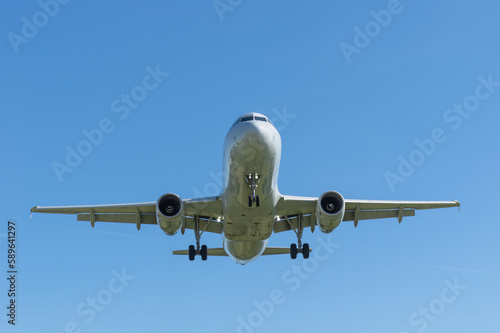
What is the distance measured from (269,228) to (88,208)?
881 cm

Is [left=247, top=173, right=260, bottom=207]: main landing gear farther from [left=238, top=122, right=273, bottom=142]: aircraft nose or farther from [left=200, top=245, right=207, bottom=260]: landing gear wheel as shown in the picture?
[left=200, top=245, right=207, bottom=260]: landing gear wheel

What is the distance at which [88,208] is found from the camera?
2964 centimetres

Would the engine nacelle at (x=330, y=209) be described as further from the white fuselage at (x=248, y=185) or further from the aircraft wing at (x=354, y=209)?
the white fuselage at (x=248, y=185)

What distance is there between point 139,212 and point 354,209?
34.7 feet

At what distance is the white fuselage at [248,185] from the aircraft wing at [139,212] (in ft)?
4.15

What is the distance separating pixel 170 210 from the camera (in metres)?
26.6

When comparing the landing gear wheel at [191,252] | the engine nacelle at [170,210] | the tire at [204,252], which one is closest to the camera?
the engine nacelle at [170,210]

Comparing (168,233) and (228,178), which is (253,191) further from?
(168,233)

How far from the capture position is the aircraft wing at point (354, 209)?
2875cm

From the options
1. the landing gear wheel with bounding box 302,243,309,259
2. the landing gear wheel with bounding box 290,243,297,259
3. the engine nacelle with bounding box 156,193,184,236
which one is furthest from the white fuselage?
the engine nacelle with bounding box 156,193,184,236

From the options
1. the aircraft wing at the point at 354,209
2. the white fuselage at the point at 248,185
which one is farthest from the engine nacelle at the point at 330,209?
the white fuselage at the point at 248,185

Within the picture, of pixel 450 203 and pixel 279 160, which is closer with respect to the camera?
pixel 279 160

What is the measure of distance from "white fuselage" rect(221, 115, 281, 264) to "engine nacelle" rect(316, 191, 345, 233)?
203cm

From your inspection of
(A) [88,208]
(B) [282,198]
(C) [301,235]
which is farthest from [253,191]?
(A) [88,208]
